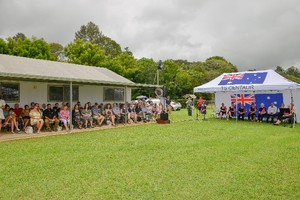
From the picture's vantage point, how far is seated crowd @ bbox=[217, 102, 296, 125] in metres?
14.4

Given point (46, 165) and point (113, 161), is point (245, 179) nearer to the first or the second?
point (113, 161)

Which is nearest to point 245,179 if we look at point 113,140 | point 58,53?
point 113,140

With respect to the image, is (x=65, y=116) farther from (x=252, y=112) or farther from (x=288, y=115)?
(x=288, y=115)

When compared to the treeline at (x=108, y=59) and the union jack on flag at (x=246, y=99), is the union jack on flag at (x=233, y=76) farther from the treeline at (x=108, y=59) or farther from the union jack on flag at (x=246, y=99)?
the treeline at (x=108, y=59)

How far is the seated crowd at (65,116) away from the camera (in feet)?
37.1

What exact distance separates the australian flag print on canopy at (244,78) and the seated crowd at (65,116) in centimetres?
495

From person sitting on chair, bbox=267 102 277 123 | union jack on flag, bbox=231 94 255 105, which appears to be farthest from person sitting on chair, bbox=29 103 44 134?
union jack on flag, bbox=231 94 255 105

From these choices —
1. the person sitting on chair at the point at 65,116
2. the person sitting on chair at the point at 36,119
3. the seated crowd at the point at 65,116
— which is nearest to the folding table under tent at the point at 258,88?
the seated crowd at the point at 65,116

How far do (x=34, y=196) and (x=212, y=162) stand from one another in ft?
11.7

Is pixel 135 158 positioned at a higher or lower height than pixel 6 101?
lower

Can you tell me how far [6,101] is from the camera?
40.4 feet

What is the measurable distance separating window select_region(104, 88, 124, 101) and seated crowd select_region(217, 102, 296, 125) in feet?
20.3

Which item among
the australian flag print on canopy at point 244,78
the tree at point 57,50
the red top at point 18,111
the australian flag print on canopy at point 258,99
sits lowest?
the red top at point 18,111

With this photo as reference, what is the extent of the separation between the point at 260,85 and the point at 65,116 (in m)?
9.41
